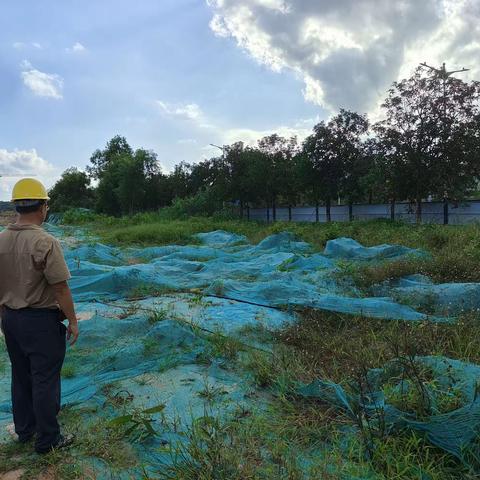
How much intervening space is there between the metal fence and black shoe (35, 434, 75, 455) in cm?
1239

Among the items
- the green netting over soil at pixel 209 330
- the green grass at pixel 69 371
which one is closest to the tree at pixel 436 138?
the green netting over soil at pixel 209 330

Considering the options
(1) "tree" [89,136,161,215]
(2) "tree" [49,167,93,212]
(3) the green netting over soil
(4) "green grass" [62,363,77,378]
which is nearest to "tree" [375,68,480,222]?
(3) the green netting over soil

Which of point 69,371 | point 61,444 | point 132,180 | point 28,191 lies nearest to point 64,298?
point 28,191

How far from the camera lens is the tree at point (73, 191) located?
45.2 metres

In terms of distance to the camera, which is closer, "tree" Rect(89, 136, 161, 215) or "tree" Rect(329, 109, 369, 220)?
"tree" Rect(329, 109, 369, 220)

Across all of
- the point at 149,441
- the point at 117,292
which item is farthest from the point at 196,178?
the point at 149,441

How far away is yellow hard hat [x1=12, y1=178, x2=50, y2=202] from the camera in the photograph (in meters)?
2.35

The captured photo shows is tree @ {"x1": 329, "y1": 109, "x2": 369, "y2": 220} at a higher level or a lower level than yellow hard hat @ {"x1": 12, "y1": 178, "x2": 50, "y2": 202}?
higher

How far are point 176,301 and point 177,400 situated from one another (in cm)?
270

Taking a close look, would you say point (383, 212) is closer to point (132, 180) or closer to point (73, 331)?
point (73, 331)

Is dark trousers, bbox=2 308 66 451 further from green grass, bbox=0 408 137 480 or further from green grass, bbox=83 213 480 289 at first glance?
green grass, bbox=83 213 480 289

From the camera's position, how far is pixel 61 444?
7.75 ft

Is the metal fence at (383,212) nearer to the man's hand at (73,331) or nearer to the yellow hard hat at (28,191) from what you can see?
the man's hand at (73,331)

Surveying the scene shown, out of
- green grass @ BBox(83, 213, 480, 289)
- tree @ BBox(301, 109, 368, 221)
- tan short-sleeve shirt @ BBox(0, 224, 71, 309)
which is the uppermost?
tree @ BBox(301, 109, 368, 221)
